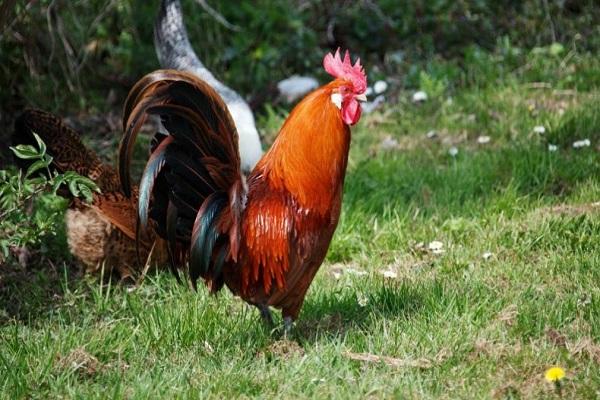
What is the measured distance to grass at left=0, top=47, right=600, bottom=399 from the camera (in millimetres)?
3924

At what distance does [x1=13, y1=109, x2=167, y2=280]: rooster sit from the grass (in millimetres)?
151

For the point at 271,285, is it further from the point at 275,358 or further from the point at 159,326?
the point at 159,326

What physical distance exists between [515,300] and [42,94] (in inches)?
186

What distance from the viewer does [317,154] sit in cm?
415

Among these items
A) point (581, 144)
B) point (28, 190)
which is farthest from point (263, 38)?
point (28, 190)

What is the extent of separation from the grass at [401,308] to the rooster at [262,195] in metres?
0.41

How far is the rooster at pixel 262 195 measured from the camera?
409 centimetres

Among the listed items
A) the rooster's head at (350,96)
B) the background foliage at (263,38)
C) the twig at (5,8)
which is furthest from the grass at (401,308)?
the background foliage at (263,38)

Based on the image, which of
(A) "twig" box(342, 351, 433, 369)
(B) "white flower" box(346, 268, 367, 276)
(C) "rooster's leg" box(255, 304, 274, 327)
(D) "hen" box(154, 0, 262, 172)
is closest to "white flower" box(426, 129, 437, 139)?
(D) "hen" box(154, 0, 262, 172)

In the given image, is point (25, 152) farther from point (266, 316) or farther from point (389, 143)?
point (389, 143)

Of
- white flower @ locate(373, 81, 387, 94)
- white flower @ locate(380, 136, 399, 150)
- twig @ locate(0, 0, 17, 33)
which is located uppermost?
twig @ locate(0, 0, 17, 33)

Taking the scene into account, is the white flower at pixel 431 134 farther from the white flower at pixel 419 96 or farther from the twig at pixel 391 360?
the twig at pixel 391 360

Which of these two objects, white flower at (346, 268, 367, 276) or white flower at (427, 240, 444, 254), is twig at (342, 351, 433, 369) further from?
white flower at (427, 240, 444, 254)

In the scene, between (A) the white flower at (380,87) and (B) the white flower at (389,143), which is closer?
(B) the white flower at (389,143)
